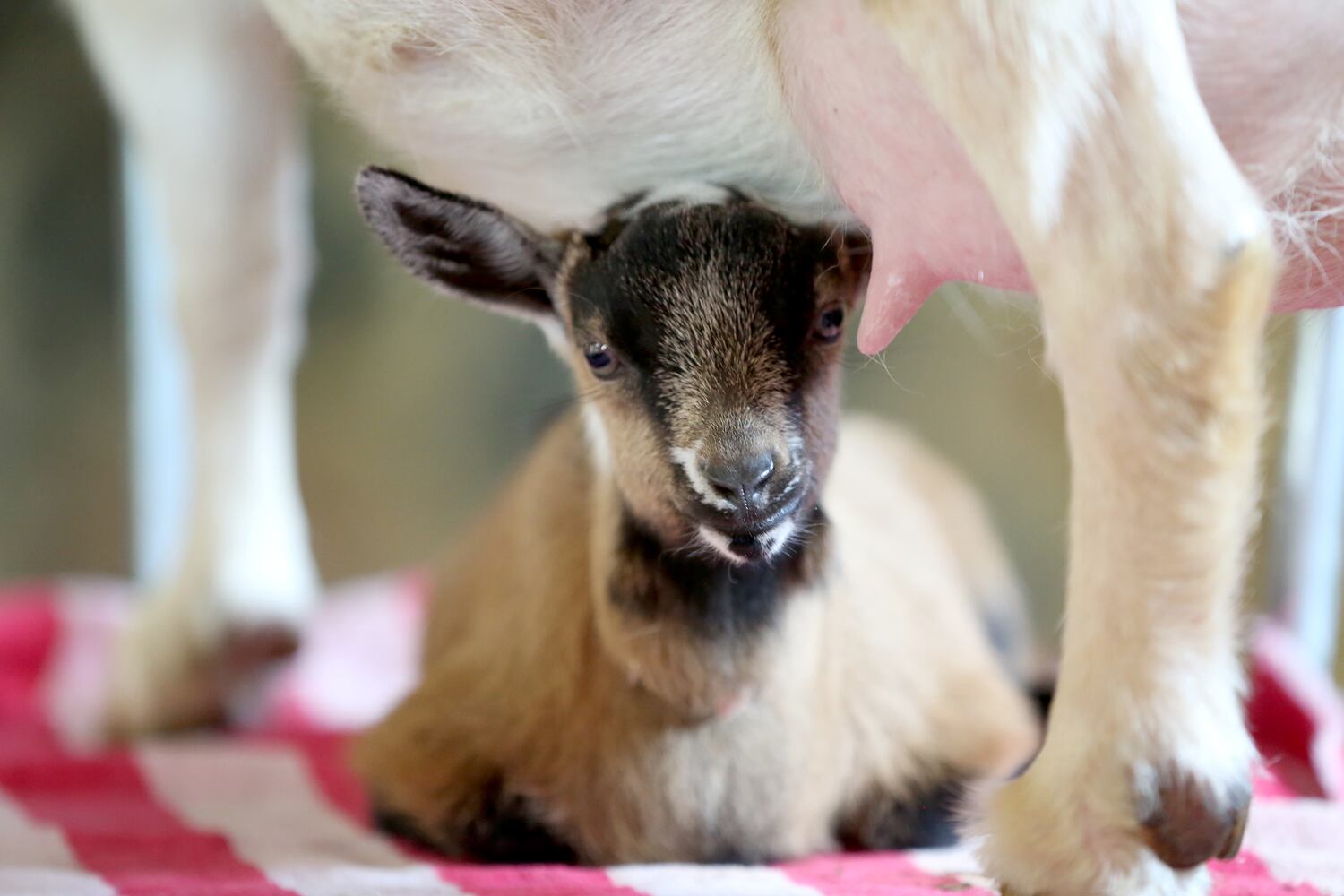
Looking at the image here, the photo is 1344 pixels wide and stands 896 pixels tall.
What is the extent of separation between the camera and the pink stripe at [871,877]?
86cm

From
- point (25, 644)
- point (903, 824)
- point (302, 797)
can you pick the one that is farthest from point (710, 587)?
point (25, 644)

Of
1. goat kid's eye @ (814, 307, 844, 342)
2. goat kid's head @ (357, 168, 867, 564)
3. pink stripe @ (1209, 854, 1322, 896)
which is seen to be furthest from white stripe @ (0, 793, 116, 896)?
pink stripe @ (1209, 854, 1322, 896)

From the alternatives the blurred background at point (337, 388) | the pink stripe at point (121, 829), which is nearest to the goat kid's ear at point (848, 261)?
the pink stripe at point (121, 829)

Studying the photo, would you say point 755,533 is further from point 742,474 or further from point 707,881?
point 707,881

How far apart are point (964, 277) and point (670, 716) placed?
0.38m

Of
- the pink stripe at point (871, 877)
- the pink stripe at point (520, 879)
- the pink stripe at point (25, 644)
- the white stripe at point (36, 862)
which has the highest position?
the pink stripe at point (25, 644)

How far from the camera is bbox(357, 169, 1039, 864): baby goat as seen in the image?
33.7 inches

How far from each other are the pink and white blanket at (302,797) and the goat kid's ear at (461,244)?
1.25 ft

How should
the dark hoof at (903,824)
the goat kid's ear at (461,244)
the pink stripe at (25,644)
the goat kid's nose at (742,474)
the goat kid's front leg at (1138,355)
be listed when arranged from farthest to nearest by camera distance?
the pink stripe at (25,644) < the dark hoof at (903,824) < the goat kid's ear at (461,244) < the goat kid's nose at (742,474) < the goat kid's front leg at (1138,355)

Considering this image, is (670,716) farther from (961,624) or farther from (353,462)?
(353,462)

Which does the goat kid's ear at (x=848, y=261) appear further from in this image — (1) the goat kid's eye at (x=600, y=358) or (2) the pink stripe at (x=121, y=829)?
(2) the pink stripe at (x=121, y=829)

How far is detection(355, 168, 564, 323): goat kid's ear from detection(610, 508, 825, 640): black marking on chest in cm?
18

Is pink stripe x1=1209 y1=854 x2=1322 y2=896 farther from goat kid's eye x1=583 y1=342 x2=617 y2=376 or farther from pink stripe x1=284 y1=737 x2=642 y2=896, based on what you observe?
goat kid's eye x1=583 y1=342 x2=617 y2=376

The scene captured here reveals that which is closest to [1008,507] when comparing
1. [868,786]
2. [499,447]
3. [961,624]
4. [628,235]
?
[499,447]
